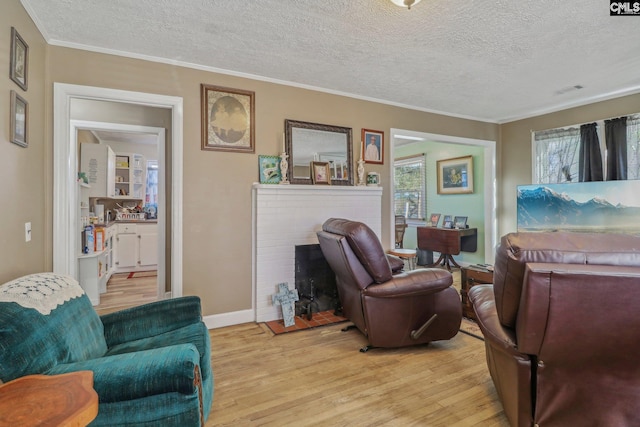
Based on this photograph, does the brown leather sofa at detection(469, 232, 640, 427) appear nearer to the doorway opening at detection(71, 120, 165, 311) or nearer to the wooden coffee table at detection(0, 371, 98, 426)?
the wooden coffee table at detection(0, 371, 98, 426)

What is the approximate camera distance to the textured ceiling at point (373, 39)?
6.95 feet

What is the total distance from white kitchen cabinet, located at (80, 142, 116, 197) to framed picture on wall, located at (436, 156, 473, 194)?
572 cm

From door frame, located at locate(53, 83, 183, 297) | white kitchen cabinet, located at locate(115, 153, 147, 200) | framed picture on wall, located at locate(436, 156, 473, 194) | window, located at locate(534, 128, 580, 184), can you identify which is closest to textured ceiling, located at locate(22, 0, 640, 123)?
door frame, located at locate(53, 83, 183, 297)

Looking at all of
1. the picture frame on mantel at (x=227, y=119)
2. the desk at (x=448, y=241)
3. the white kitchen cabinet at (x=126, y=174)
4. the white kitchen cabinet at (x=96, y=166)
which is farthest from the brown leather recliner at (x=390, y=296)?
the white kitchen cabinet at (x=126, y=174)

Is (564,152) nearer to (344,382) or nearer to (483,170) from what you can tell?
(483,170)

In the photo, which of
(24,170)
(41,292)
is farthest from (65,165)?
(41,292)

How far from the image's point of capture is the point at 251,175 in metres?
3.23

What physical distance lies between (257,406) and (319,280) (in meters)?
1.71

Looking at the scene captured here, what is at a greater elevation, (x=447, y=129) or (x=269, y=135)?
(x=447, y=129)

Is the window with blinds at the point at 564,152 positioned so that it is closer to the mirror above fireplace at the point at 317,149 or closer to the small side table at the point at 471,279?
the small side table at the point at 471,279

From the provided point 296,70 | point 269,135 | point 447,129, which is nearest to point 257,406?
point 269,135

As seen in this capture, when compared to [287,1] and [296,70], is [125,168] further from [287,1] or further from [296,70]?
[287,1]

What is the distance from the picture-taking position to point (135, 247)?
5707mm

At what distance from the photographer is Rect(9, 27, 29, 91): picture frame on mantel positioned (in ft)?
5.99
